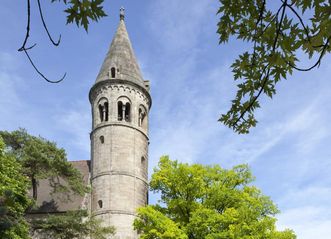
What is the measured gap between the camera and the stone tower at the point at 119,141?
30094 millimetres

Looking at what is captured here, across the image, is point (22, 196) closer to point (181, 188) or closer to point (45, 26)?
point (181, 188)

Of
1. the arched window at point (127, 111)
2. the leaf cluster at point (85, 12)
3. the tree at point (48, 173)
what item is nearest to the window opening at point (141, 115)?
the arched window at point (127, 111)

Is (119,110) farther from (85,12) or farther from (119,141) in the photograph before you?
(85,12)

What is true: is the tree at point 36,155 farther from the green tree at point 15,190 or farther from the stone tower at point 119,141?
the stone tower at point 119,141

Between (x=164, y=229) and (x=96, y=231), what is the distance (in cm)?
354

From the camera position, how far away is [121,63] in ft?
112

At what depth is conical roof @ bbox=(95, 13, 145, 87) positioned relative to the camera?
1320 inches

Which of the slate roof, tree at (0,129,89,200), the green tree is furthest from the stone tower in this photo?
the green tree

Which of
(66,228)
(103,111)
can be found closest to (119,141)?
(103,111)

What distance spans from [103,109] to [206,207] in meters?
12.8

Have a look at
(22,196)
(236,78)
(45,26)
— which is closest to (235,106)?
(236,78)

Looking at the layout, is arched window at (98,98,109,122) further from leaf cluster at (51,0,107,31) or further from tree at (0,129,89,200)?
leaf cluster at (51,0,107,31)

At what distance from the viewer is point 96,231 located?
22750mm

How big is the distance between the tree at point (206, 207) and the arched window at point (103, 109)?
9.31 m
